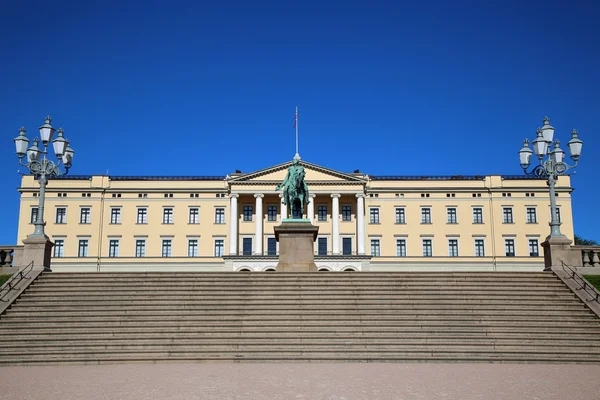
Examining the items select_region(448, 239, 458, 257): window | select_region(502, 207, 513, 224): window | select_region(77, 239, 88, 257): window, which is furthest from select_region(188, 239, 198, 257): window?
select_region(502, 207, 513, 224): window

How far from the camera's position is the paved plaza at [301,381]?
39.5ft

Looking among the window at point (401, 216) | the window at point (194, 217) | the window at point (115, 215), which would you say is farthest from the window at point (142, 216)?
the window at point (401, 216)

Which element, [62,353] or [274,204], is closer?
[62,353]

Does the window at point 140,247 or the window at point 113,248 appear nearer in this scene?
the window at point 113,248

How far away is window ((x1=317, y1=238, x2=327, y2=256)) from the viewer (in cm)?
7754

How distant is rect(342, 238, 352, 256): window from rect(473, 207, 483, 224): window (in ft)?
51.4

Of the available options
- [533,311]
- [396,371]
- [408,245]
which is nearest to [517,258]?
[408,245]

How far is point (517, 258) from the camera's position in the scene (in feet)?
254

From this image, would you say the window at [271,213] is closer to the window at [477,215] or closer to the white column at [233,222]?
the white column at [233,222]

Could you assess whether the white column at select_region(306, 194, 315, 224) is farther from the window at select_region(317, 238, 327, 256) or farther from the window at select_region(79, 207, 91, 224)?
the window at select_region(79, 207, 91, 224)

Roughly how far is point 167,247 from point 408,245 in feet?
96.3

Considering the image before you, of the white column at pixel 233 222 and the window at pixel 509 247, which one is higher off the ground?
the white column at pixel 233 222

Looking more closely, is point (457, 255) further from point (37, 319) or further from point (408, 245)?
point (37, 319)

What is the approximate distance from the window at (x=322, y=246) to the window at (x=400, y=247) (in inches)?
346
